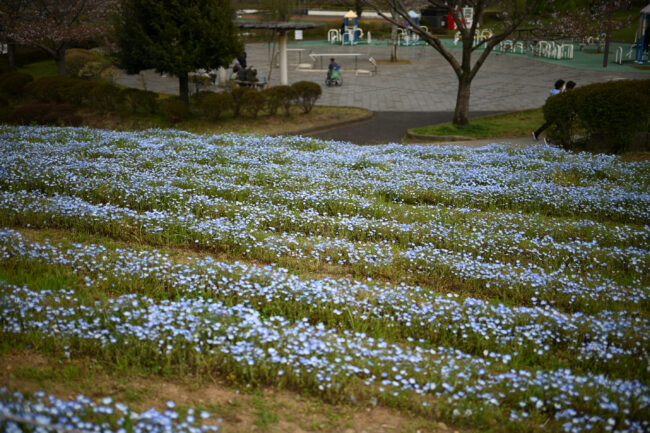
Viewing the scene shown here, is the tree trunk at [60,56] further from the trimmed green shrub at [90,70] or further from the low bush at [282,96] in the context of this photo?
the low bush at [282,96]

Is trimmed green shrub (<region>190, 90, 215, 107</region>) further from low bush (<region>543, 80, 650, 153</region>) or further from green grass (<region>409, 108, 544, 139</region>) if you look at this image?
low bush (<region>543, 80, 650, 153</region>)

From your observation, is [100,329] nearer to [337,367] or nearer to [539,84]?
[337,367]

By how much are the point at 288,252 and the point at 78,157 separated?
474 cm

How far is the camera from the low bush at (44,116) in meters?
14.2

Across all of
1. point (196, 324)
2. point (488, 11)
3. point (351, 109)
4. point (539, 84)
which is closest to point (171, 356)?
point (196, 324)

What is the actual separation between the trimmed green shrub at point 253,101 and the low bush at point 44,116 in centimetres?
450

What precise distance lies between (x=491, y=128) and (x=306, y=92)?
554 cm

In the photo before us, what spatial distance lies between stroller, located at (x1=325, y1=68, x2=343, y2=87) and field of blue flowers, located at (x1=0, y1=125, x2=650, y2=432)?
14968mm

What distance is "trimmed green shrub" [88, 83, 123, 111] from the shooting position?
15.9m

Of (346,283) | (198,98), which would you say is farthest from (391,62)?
(346,283)

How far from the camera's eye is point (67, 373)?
10.8 ft

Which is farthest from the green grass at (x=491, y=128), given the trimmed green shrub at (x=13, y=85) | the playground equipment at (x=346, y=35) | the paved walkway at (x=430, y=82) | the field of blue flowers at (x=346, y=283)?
the playground equipment at (x=346, y=35)

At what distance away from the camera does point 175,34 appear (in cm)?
1530

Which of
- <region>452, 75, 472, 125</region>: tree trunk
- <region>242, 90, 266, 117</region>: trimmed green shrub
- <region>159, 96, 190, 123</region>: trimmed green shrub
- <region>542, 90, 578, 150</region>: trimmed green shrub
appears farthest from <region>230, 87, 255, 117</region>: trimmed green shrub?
<region>542, 90, 578, 150</region>: trimmed green shrub
